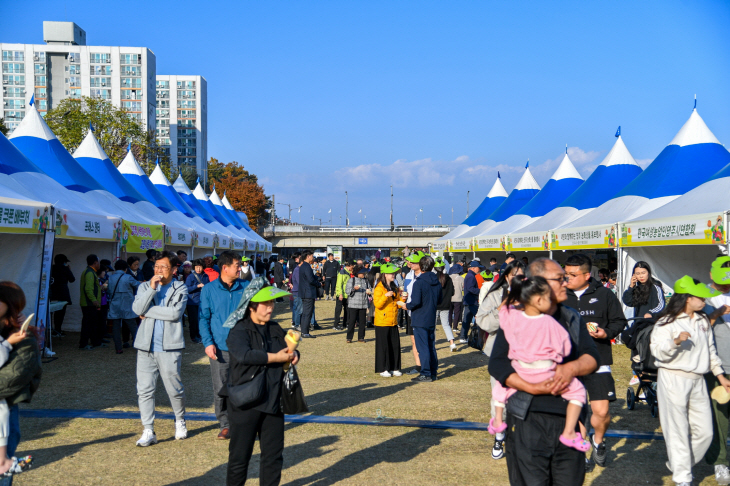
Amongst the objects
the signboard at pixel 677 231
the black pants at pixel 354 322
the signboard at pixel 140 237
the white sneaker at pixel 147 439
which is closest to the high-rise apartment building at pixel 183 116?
Answer: the signboard at pixel 140 237

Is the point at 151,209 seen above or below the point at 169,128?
below

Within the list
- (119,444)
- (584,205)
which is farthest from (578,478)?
(584,205)

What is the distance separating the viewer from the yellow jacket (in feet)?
29.0

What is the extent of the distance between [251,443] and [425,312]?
4.95 m

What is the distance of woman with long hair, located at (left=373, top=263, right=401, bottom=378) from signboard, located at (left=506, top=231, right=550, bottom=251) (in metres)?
8.01

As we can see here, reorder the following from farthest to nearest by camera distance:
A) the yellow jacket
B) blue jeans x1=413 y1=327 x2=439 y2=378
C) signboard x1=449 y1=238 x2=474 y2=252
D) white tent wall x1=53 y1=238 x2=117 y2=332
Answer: signboard x1=449 y1=238 x2=474 y2=252 → white tent wall x1=53 y1=238 x2=117 y2=332 → the yellow jacket → blue jeans x1=413 y1=327 x2=439 y2=378

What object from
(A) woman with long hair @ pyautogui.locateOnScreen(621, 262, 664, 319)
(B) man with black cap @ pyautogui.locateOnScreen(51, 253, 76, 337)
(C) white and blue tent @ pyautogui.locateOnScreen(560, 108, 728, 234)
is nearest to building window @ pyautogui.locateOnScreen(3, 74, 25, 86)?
(B) man with black cap @ pyautogui.locateOnScreen(51, 253, 76, 337)

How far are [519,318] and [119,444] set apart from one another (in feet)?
13.8

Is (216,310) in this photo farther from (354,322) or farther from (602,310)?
(354,322)

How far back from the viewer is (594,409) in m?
4.55

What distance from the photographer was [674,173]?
43.0 feet

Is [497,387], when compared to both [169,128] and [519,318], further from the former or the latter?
[169,128]

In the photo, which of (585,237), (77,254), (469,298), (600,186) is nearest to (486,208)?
(600,186)

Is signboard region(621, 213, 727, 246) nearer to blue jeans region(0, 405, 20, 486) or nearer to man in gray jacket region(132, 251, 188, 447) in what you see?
man in gray jacket region(132, 251, 188, 447)
